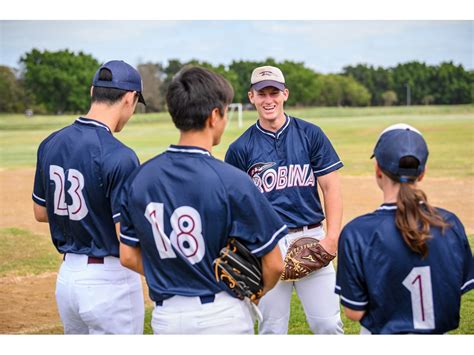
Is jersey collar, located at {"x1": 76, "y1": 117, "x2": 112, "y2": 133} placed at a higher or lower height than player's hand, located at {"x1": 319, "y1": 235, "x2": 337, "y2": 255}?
higher

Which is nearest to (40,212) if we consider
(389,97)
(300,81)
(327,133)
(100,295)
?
(100,295)

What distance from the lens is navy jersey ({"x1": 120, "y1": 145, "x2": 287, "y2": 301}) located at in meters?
2.11

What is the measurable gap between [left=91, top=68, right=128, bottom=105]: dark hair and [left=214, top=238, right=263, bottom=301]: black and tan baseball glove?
0.90 m

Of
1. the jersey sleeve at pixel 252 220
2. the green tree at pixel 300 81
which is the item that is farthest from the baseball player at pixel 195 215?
the green tree at pixel 300 81

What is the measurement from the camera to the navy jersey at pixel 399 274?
2043 millimetres

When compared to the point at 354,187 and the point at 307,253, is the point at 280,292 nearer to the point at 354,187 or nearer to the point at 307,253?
the point at 307,253

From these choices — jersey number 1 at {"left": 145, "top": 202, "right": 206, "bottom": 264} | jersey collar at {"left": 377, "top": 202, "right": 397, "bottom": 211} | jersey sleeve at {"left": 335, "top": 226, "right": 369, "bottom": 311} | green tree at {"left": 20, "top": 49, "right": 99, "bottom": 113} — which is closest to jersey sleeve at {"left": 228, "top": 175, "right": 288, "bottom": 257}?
jersey number 1 at {"left": 145, "top": 202, "right": 206, "bottom": 264}

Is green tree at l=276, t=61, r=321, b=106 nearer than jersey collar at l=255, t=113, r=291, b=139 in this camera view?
Result: No

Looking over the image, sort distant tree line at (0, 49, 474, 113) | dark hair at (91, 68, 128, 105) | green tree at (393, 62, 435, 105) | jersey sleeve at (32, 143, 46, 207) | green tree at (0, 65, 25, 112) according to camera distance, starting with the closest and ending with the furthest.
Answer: dark hair at (91, 68, 128, 105) → jersey sleeve at (32, 143, 46, 207) → green tree at (393, 62, 435, 105) → green tree at (0, 65, 25, 112) → distant tree line at (0, 49, 474, 113)

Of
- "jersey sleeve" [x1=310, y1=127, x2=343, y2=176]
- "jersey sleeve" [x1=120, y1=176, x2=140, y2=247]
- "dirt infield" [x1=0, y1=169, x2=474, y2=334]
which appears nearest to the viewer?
"jersey sleeve" [x1=120, y1=176, x2=140, y2=247]

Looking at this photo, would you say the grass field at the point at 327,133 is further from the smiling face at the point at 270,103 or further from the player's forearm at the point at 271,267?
the player's forearm at the point at 271,267

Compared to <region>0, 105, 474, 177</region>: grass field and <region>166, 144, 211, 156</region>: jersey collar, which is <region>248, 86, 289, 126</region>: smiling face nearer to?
<region>166, 144, 211, 156</region>: jersey collar

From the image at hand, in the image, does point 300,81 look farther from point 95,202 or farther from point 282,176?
point 95,202
